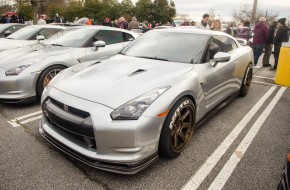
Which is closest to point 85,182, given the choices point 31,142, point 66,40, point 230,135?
point 31,142

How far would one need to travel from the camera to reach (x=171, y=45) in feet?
12.2

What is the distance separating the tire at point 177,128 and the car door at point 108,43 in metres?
2.62

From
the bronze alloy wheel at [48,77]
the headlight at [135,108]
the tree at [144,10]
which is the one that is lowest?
the bronze alloy wheel at [48,77]

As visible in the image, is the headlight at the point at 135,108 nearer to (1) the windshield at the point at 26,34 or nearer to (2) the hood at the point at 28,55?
(2) the hood at the point at 28,55

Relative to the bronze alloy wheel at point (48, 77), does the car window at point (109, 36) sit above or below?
above

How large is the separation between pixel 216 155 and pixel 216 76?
1.16 metres

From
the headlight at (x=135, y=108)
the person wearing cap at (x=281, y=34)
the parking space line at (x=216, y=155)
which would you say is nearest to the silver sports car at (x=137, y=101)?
the headlight at (x=135, y=108)

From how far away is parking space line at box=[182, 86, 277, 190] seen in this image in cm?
258

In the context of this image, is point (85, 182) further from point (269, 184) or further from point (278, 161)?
point (278, 161)

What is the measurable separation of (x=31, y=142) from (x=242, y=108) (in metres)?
3.60

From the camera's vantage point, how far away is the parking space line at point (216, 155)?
8.46 ft

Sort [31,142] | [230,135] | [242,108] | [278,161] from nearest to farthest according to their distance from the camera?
[278,161] < [31,142] < [230,135] < [242,108]

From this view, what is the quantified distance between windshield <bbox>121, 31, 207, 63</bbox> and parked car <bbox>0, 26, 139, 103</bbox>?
1.31m

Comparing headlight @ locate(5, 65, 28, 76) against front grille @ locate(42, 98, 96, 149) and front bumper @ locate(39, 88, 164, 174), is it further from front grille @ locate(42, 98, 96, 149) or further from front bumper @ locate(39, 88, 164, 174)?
front bumper @ locate(39, 88, 164, 174)
